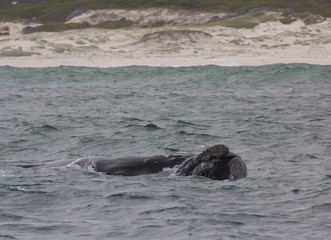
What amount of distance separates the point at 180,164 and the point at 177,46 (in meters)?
41.7

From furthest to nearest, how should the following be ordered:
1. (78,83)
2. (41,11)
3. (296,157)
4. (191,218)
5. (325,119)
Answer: (41,11) < (78,83) < (325,119) < (296,157) < (191,218)

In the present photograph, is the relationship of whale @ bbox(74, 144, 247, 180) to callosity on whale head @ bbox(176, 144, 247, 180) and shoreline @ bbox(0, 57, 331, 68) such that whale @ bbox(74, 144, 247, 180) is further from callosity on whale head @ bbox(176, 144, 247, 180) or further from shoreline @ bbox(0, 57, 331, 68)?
shoreline @ bbox(0, 57, 331, 68)

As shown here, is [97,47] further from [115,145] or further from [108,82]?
[115,145]

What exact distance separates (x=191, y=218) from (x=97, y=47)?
154ft

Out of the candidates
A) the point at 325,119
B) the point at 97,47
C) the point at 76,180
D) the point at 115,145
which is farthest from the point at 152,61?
the point at 76,180

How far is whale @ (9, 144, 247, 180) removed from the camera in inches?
588

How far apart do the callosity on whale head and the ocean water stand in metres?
0.20

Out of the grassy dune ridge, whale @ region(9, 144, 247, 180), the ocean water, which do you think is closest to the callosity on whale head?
whale @ region(9, 144, 247, 180)

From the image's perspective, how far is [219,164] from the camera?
15.0 m

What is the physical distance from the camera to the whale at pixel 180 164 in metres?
14.9

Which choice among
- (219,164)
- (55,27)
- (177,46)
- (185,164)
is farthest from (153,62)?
(219,164)

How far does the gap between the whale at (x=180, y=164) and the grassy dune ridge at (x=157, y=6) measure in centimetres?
5504

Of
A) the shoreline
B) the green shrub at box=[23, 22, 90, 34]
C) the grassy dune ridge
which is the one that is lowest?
the shoreline

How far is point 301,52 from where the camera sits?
53500 mm
